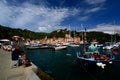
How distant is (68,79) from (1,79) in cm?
1182

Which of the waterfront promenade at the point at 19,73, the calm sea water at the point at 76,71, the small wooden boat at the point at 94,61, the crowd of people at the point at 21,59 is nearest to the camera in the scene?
the waterfront promenade at the point at 19,73

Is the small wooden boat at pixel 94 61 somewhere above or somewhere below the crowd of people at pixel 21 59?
below

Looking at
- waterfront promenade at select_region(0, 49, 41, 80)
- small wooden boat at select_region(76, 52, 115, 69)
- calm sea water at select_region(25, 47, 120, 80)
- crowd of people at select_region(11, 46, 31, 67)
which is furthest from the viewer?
small wooden boat at select_region(76, 52, 115, 69)


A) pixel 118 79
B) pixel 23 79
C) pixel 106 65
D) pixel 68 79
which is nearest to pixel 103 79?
pixel 118 79

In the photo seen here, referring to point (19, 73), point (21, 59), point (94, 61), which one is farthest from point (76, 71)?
point (19, 73)

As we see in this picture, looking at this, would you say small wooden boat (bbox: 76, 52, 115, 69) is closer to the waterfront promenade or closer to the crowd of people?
the crowd of people

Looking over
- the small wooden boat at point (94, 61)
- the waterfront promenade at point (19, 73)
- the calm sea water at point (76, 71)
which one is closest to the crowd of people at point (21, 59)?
the waterfront promenade at point (19, 73)

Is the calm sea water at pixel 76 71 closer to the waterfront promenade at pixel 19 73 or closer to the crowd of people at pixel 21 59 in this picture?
the crowd of people at pixel 21 59

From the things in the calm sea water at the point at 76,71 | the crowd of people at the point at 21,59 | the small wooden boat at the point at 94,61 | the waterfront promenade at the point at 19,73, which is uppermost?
the crowd of people at the point at 21,59

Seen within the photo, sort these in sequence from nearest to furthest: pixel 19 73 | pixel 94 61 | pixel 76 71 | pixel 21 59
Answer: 1. pixel 19 73
2. pixel 21 59
3. pixel 76 71
4. pixel 94 61

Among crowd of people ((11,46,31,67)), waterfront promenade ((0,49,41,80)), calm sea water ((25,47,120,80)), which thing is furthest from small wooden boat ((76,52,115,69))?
waterfront promenade ((0,49,41,80))

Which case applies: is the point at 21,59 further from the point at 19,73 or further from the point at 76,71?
the point at 76,71

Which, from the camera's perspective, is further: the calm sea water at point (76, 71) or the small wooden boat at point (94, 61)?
the small wooden boat at point (94, 61)

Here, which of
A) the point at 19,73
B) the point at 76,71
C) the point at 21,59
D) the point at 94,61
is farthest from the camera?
the point at 94,61
